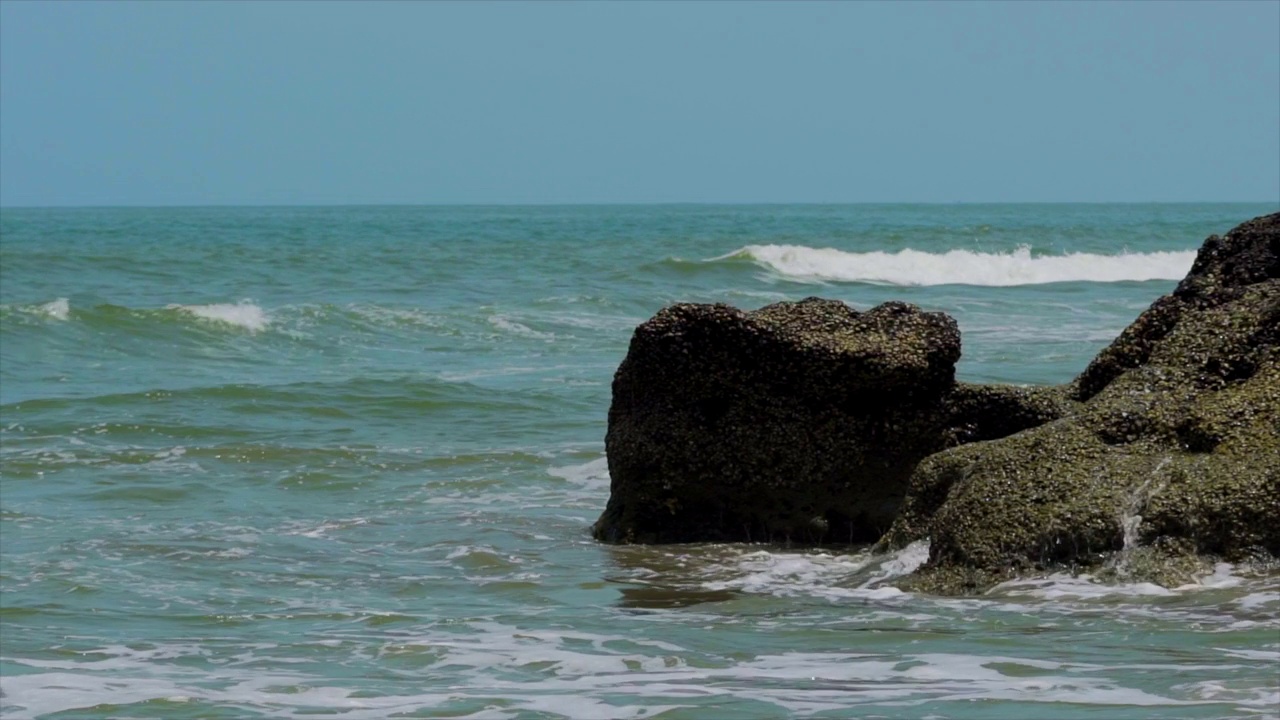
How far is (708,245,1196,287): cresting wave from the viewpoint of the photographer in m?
36.5

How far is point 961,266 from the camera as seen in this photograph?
38.3 meters

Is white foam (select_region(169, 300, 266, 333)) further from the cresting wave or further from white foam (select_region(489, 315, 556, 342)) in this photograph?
the cresting wave

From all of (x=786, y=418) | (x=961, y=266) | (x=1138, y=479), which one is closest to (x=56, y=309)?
(x=786, y=418)

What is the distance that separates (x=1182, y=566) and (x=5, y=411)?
9426mm

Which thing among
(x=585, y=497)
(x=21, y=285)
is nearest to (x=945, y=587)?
(x=585, y=497)

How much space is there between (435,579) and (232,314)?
13829 millimetres

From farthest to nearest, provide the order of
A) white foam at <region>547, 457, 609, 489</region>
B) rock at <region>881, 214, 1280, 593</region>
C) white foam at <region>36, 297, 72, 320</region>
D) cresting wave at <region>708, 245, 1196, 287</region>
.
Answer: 1. cresting wave at <region>708, 245, 1196, 287</region>
2. white foam at <region>36, 297, 72, 320</region>
3. white foam at <region>547, 457, 609, 489</region>
4. rock at <region>881, 214, 1280, 593</region>

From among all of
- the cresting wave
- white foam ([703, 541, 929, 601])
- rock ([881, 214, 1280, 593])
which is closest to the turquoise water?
white foam ([703, 541, 929, 601])

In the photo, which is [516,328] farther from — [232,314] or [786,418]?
[786,418]

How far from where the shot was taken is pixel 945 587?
6285 mm

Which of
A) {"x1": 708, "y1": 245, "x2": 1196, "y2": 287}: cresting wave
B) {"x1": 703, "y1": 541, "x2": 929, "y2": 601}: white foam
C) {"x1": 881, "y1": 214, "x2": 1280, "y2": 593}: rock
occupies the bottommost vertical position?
{"x1": 708, "y1": 245, "x2": 1196, "y2": 287}: cresting wave

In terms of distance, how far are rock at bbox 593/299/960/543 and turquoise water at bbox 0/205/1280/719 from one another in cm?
22

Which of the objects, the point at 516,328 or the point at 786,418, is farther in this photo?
the point at 516,328

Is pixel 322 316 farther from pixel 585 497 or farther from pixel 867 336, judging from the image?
pixel 867 336
